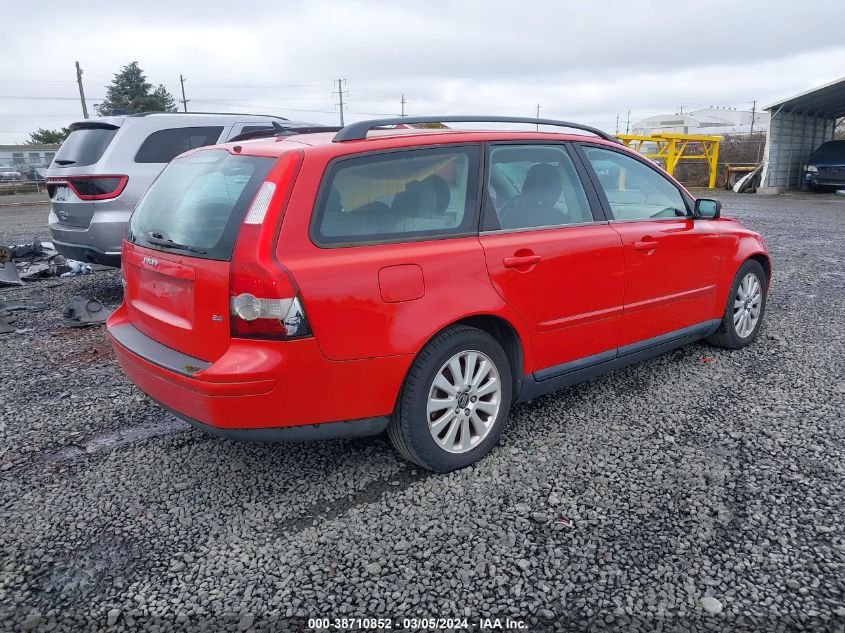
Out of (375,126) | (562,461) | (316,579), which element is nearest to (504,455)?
(562,461)

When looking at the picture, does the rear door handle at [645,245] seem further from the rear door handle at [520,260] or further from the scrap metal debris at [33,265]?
the scrap metal debris at [33,265]

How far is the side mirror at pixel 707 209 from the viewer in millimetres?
4410

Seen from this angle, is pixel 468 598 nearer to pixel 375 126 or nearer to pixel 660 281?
pixel 375 126

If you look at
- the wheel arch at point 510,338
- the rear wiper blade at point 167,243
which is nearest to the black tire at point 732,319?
the wheel arch at point 510,338

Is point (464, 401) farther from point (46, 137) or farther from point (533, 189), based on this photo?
point (46, 137)

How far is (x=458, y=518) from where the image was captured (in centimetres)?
279

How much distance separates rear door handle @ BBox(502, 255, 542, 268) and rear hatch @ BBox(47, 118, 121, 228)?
15.4ft

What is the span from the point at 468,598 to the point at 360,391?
0.96 metres

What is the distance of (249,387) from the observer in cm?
262

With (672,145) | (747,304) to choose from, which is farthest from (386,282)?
(672,145)

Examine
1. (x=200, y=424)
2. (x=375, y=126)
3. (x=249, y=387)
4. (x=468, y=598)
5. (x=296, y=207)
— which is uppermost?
(x=375, y=126)

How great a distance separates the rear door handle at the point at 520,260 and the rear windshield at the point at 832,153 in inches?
866

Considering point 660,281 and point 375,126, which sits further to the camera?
point 660,281

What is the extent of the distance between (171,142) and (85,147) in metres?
0.85
